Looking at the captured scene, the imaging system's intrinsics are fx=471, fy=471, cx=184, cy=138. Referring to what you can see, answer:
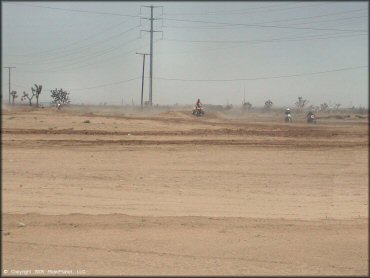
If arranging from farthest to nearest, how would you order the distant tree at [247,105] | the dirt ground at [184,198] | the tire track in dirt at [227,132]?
the tire track in dirt at [227,132]
the distant tree at [247,105]
the dirt ground at [184,198]

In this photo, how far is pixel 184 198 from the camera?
984 cm

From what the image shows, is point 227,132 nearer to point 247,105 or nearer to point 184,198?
point 247,105

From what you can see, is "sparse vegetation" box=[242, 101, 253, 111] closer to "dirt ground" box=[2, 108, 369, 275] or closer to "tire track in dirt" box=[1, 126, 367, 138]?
"dirt ground" box=[2, 108, 369, 275]

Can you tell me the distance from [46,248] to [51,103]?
4.34m

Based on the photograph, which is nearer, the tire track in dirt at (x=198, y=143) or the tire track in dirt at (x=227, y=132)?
the tire track in dirt at (x=198, y=143)

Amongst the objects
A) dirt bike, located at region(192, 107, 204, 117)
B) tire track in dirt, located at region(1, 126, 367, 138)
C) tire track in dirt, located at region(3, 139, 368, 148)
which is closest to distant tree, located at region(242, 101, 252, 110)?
tire track in dirt, located at region(3, 139, 368, 148)

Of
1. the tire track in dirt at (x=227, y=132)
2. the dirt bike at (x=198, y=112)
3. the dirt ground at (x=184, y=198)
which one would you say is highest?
the dirt bike at (x=198, y=112)

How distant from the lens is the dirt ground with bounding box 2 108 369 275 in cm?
623

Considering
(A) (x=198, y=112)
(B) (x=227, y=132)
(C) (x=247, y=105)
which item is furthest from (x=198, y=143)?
(C) (x=247, y=105)

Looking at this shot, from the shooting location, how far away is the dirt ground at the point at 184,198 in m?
6.23

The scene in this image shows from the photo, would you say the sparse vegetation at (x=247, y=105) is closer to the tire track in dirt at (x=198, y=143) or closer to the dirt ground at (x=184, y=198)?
the dirt ground at (x=184, y=198)

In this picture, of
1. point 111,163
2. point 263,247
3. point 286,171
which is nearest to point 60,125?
point 111,163

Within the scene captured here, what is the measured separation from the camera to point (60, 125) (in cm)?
2234

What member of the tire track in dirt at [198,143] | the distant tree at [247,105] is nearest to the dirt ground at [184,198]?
the tire track in dirt at [198,143]
